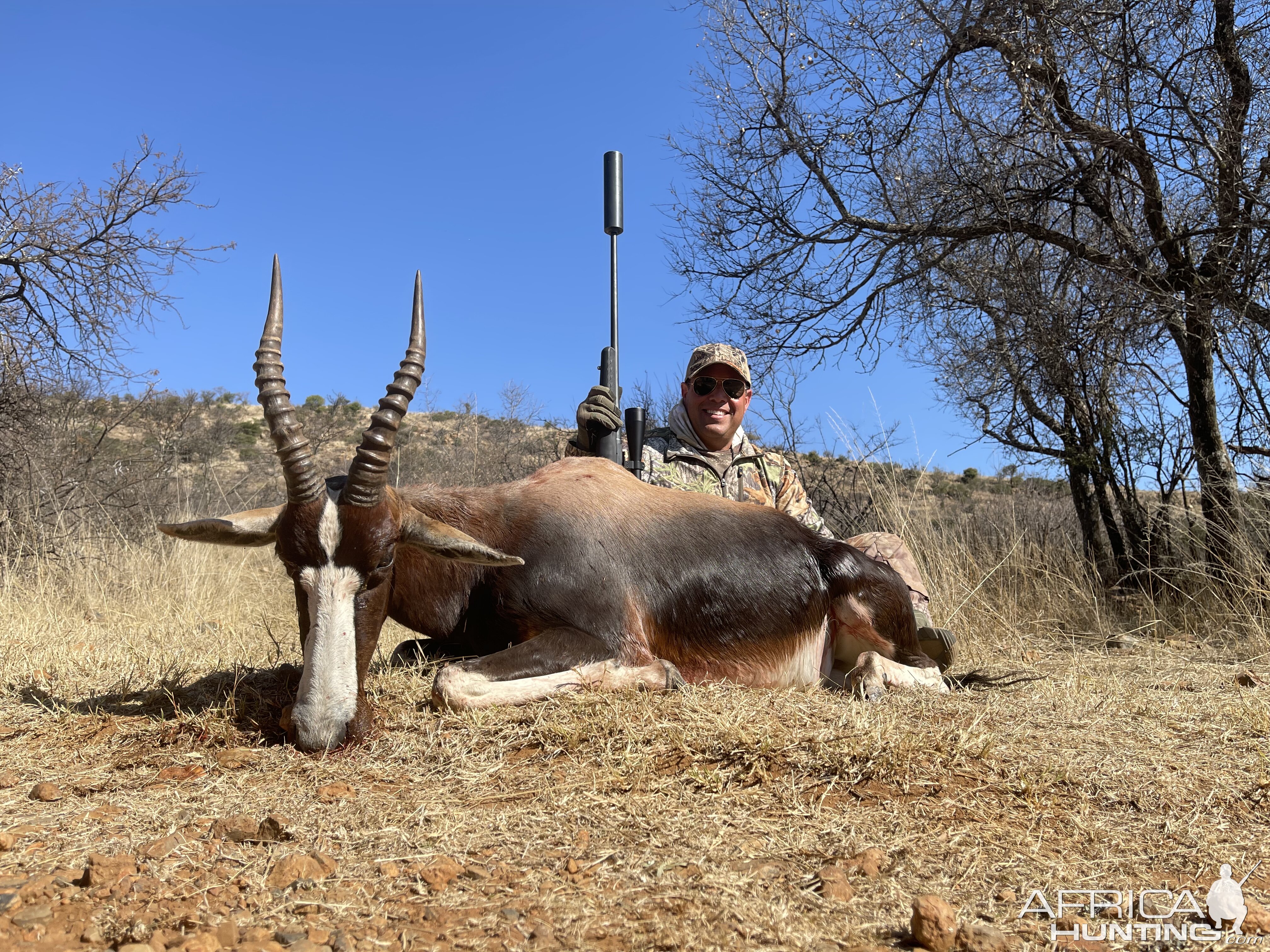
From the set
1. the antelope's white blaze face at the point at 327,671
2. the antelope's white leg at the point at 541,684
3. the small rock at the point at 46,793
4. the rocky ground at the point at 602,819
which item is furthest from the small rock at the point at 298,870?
the antelope's white leg at the point at 541,684

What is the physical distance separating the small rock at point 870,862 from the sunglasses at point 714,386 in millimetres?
4457

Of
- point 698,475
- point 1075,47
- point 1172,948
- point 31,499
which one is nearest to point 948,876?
point 1172,948

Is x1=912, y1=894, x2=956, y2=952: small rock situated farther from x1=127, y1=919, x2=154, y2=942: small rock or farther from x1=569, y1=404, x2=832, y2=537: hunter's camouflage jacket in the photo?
x1=569, y1=404, x2=832, y2=537: hunter's camouflage jacket

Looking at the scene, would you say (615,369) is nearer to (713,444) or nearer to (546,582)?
(713,444)

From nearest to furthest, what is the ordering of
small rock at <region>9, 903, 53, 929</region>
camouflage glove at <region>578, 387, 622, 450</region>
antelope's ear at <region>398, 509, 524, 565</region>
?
small rock at <region>9, 903, 53, 929</region> → antelope's ear at <region>398, 509, 524, 565</region> → camouflage glove at <region>578, 387, 622, 450</region>

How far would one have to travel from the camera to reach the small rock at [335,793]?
2.93 meters

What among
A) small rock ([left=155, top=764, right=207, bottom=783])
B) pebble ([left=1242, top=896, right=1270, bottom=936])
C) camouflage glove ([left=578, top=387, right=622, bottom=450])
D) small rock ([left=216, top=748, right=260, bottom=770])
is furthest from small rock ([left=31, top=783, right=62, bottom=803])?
camouflage glove ([left=578, top=387, right=622, bottom=450])

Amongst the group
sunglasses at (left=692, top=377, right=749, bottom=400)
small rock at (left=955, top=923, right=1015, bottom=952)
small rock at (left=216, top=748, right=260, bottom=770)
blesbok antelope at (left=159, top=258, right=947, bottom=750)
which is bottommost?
small rock at (left=955, top=923, right=1015, bottom=952)

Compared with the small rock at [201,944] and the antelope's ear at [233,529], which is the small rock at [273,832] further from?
the antelope's ear at [233,529]

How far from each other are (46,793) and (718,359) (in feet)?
15.6

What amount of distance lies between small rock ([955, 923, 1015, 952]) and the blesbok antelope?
7.13ft

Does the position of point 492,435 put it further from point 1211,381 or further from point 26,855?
point 26,855

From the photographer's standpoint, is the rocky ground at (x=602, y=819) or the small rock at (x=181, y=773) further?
the small rock at (x=181, y=773)

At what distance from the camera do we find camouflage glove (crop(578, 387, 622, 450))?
20.5ft
